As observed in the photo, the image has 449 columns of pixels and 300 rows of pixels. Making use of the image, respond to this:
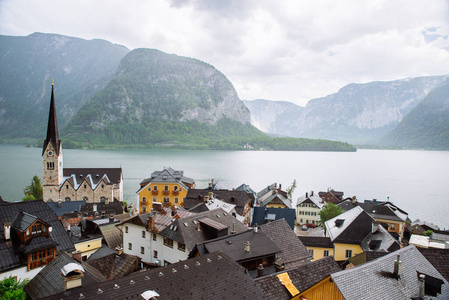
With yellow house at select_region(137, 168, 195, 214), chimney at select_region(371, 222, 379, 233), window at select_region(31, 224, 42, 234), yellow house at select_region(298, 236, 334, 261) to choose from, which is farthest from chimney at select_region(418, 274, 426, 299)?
yellow house at select_region(137, 168, 195, 214)

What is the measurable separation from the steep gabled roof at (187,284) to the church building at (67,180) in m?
52.4

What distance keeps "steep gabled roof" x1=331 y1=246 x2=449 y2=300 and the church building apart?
56.4m

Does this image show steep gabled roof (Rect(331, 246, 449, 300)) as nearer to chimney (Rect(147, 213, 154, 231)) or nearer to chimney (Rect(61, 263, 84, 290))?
chimney (Rect(61, 263, 84, 290))

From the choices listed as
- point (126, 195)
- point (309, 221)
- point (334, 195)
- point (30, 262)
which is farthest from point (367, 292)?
point (126, 195)

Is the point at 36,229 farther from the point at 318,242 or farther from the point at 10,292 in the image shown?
the point at 318,242

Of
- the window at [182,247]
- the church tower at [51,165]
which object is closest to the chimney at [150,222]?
the window at [182,247]

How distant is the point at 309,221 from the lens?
62.8 meters

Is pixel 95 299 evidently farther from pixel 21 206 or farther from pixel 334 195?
pixel 334 195

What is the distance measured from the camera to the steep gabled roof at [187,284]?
11570 mm

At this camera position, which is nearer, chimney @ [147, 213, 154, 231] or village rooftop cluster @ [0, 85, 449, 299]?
village rooftop cluster @ [0, 85, 449, 299]

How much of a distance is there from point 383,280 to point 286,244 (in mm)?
10736

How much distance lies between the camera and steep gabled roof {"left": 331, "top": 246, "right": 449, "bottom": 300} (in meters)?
12.5

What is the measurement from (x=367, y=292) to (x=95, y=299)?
34.4ft

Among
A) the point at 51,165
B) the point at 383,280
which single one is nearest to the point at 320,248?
the point at 383,280
